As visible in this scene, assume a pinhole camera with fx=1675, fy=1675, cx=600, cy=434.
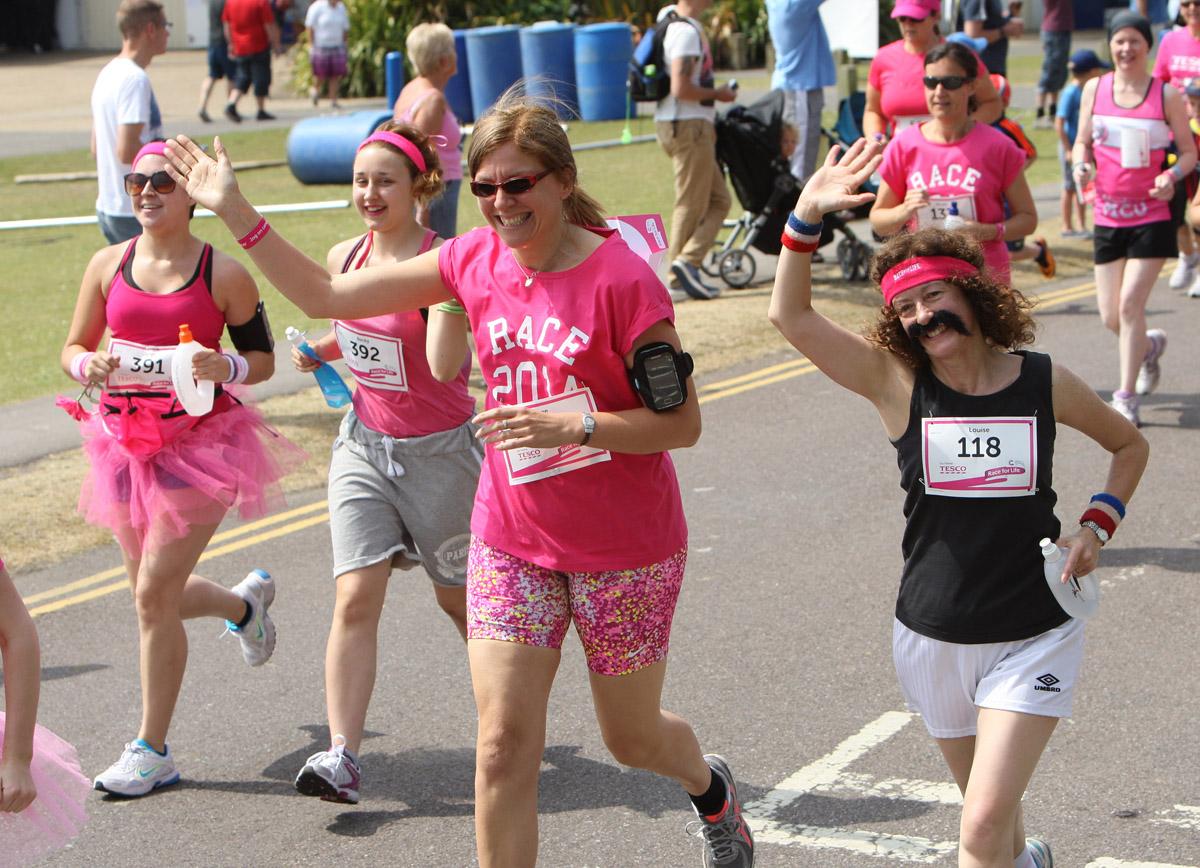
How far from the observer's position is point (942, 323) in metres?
4.08

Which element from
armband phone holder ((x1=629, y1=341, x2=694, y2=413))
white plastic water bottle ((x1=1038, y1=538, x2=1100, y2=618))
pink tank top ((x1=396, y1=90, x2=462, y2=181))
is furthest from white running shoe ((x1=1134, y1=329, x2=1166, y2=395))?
armband phone holder ((x1=629, y1=341, x2=694, y2=413))

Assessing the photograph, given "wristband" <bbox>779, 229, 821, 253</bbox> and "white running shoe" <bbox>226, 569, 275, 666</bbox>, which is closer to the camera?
"wristband" <bbox>779, 229, 821, 253</bbox>

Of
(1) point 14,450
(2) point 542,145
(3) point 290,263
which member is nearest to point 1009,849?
(2) point 542,145

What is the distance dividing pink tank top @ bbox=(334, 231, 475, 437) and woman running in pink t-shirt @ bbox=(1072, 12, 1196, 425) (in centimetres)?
504

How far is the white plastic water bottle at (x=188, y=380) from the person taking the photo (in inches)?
212

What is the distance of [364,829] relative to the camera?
5.14 metres

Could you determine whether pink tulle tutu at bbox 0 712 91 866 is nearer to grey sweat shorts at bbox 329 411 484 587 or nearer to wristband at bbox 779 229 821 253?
grey sweat shorts at bbox 329 411 484 587

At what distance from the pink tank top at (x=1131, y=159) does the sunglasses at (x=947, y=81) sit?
5.71 feet

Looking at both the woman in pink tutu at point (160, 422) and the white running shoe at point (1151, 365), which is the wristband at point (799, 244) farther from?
the white running shoe at point (1151, 365)

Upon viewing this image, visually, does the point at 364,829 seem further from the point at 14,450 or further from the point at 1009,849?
the point at 14,450

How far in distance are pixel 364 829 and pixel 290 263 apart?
72.6 inches

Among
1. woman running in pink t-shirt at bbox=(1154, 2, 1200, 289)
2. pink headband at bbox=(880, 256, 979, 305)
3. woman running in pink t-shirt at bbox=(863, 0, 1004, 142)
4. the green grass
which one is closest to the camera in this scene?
pink headband at bbox=(880, 256, 979, 305)

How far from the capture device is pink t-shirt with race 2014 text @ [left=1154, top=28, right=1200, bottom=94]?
11.9 metres

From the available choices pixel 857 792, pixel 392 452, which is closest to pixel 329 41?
pixel 392 452
